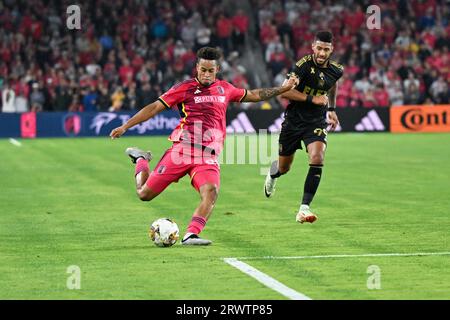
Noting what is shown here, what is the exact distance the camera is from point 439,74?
38469mm

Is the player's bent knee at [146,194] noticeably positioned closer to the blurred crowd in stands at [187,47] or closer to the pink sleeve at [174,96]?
the pink sleeve at [174,96]

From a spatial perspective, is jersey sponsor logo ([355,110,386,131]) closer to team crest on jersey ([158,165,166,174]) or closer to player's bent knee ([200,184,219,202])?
team crest on jersey ([158,165,166,174])

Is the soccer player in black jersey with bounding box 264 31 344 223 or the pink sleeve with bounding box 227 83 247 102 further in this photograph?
the soccer player in black jersey with bounding box 264 31 344 223

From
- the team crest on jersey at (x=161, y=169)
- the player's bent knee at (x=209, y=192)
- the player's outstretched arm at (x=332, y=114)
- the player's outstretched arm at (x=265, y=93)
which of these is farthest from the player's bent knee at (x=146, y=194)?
the player's outstretched arm at (x=332, y=114)

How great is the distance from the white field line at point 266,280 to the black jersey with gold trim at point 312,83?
404cm

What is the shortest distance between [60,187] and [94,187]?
0.60 m

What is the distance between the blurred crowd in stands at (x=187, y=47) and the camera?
35.9 metres

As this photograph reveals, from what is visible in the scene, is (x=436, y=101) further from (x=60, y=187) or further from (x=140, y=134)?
(x=60, y=187)

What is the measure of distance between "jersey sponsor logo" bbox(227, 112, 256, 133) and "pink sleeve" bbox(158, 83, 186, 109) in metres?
22.6

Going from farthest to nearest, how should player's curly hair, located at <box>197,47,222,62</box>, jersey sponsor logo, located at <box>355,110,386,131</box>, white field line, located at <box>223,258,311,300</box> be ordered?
jersey sponsor logo, located at <box>355,110,386,131</box> < player's curly hair, located at <box>197,47,222,62</box> < white field line, located at <box>223,258,311,300</box>

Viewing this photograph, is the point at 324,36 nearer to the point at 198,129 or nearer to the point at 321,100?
the point at 321,100

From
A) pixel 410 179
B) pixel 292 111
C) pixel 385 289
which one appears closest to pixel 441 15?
pixel 410 179

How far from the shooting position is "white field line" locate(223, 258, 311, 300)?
8.63 meters

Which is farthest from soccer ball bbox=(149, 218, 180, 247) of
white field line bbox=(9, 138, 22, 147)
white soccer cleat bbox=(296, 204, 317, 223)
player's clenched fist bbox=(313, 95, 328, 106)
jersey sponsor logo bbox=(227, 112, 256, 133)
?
jersey sponsor logo bbox=(227, 112, 256, 133)
